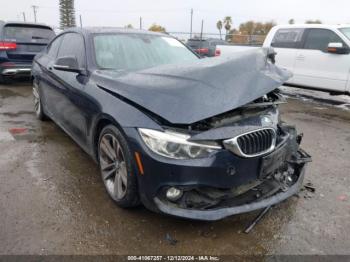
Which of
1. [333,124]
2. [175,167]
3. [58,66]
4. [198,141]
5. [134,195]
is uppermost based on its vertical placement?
[58,66]

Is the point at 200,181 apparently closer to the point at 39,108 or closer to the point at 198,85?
the point at 198,85

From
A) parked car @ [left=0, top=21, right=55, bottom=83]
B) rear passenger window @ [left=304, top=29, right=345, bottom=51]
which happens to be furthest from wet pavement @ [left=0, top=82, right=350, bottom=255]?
parked car @ [left=0, top=21, right=55, bottom=83]

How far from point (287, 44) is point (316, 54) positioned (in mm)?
934

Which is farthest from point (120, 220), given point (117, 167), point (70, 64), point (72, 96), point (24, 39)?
point (24, 39)

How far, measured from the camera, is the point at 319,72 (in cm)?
757

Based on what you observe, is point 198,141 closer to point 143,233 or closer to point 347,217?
point 143,233

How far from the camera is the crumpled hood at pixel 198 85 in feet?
7.76

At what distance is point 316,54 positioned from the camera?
7625 mm

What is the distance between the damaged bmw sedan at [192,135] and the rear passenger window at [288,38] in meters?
5.49

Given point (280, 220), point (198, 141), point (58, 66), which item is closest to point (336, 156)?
point (280, 220)

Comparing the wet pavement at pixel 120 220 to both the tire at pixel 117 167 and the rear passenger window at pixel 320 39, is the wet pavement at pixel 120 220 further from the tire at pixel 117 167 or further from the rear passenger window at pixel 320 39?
the rear passenger window at pixel 320 39

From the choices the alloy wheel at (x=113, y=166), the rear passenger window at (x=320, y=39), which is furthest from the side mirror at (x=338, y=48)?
the alloy wheel at (x=113, y=166)

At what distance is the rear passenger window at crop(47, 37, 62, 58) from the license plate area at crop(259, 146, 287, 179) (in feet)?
11.9

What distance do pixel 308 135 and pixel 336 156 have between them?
0.92 meters
